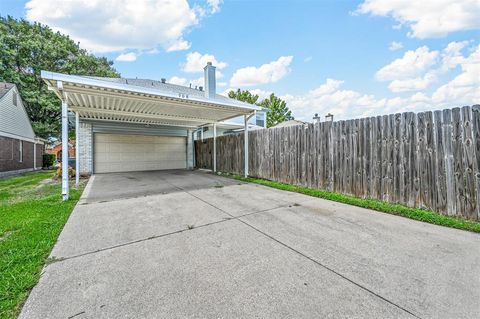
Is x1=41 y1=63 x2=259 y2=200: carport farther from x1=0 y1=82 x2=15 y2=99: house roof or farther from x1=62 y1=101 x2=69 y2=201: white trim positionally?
x1=0 y1=82 x2=15 y2=99: house roof

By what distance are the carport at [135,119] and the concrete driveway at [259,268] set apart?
3759 millimetres

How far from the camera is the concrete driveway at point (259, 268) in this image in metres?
1.64

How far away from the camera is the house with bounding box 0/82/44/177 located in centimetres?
1059

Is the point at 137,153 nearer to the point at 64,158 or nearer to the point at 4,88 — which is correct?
the point at 64,158

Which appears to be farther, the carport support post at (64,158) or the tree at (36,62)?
the tree at (36,62)

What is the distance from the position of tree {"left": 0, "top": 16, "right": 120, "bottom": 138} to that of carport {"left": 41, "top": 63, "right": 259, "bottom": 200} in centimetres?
752

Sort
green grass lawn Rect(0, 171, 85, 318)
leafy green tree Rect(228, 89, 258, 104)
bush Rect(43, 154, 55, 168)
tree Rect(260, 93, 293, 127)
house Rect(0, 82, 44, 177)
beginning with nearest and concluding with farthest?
green grass lawn Rect(0, 171, 85, 318) < house Rect(0, 82, 44, 177) < bush Rect(43, 154, 55, 168) < tree Rect(260, 93, 293, 127) < leafy green tree Rect(228, 89, 258, 104)

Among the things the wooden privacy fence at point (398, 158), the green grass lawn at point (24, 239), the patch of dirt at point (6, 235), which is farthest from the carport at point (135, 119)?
the wooden privacy fence at point (398, 158)

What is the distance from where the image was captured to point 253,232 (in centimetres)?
317

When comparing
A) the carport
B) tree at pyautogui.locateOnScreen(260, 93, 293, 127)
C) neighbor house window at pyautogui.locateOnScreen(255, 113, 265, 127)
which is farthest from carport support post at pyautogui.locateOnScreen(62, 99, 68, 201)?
tree at pyautogui.locateOnScreen(260, 93, 293, 127)

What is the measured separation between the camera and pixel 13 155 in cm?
1145

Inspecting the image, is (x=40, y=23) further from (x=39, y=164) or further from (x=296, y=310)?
(x=296, y=310)

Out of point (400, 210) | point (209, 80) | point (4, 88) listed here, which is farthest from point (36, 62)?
point (400, 210)

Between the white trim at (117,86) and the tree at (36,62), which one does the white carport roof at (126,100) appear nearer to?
the white trim at (117,86)
